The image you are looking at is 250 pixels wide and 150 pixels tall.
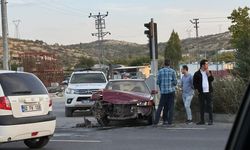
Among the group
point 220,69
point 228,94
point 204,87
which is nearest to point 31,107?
point 204,87

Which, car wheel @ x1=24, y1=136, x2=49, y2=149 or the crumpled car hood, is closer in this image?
car wheel @ x1=24, y1=136, x2=49, y2=149

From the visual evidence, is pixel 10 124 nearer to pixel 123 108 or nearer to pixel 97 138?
pixel 97 138

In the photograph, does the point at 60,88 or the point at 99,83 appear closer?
the point at 99,83

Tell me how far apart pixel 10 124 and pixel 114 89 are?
20.7 ft

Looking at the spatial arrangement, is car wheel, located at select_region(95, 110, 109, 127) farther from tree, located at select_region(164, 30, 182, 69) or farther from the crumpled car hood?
tree, located at select_region(164, 30, 182, 69)

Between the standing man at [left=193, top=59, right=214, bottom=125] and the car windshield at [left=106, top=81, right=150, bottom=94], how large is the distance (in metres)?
1.55

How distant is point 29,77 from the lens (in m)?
10.1

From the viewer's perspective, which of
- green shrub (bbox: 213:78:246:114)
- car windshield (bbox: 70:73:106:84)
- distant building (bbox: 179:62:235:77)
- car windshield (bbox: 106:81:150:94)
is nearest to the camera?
green shrub (bbox: 213:78:246:114)

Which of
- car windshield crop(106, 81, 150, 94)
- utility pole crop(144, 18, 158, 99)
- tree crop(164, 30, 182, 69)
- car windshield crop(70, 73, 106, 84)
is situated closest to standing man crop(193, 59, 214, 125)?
car windshield crop(106, 81, 150, 94)

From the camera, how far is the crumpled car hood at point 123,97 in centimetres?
1420

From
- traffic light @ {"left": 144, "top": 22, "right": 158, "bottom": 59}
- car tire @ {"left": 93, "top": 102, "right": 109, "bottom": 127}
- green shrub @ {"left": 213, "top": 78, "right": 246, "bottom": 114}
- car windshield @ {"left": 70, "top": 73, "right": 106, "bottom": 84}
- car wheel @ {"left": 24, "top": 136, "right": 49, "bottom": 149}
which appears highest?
traffic light @ {"left": 144, "top": 22, "right": 158, "bottom": 59}

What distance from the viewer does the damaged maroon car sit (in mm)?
14219

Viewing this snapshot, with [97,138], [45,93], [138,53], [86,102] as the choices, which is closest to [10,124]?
[45,93]

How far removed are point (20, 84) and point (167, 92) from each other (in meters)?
5.44
